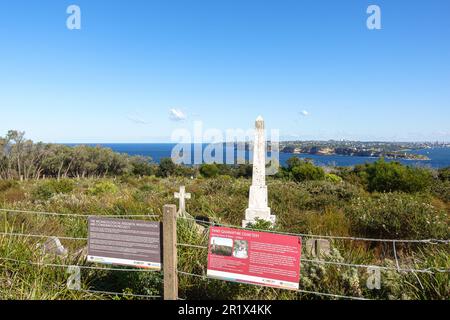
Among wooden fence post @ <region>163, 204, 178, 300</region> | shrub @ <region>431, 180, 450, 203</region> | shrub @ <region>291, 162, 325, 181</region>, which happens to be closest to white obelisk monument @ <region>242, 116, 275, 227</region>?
wooden fence post @ <region>163, 204, 178, 300</region>

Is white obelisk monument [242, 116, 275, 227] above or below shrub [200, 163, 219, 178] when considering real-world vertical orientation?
above

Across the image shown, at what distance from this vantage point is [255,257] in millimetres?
3289

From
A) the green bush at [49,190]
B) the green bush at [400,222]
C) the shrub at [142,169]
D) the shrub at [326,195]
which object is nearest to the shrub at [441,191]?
the shrub at [326,195]

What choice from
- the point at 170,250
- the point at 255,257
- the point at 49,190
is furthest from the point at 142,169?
the point at 255,257

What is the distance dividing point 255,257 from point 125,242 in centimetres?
145

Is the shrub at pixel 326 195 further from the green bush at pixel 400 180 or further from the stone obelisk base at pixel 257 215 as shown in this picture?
the green bush at pixel 400 180

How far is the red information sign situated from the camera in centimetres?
318

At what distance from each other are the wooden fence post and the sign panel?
0.10 meters

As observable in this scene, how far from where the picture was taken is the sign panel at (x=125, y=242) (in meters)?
3.54

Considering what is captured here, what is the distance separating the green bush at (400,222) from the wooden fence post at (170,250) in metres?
5.06

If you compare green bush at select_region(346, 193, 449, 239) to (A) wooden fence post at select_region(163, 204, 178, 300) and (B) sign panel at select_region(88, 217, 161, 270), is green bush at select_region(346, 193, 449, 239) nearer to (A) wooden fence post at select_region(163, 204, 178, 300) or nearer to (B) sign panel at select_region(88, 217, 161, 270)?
(A) wooden fence post at select_region(163, 204, 178, 300)

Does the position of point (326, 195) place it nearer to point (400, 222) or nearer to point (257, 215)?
point (257, 215)

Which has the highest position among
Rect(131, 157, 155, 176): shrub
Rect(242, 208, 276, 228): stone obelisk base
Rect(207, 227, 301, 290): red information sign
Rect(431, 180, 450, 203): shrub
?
Rect(207, 227, 301, 290): red information sign
